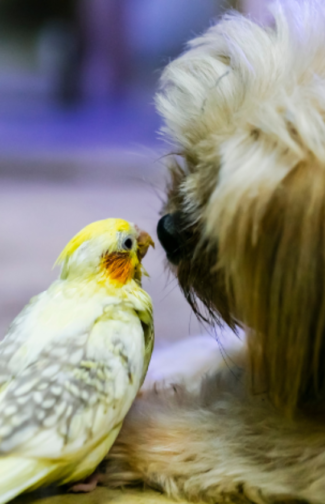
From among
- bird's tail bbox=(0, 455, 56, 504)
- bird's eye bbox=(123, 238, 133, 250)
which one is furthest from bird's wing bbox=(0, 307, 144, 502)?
bird's eye bbox=(123, 238, 133, 250)

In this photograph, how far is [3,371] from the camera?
0.56m

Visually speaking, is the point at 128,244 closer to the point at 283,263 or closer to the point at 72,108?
the point at 283,263

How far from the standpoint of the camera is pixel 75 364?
1.78ft

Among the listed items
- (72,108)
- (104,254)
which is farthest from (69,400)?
(72,108)

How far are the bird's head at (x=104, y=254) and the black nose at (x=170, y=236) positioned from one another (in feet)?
0.14

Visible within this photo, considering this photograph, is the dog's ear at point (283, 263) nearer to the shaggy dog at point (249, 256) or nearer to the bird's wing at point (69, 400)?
the shaggy dog at point (249, 256)

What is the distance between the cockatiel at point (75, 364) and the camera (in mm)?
493

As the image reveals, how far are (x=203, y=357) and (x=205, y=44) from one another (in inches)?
24.0

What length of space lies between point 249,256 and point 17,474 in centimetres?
33

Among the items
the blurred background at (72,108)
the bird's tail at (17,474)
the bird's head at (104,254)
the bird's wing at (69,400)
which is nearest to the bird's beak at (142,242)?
the bird's head at (104,254)

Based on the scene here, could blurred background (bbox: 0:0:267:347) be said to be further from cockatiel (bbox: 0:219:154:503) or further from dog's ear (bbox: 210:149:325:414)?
dog's ear (bbox: 210:149:325:414)

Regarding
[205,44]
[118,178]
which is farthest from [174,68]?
[118,178]

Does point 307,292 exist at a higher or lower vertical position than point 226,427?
higher

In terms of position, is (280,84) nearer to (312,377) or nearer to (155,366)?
(312,377)
